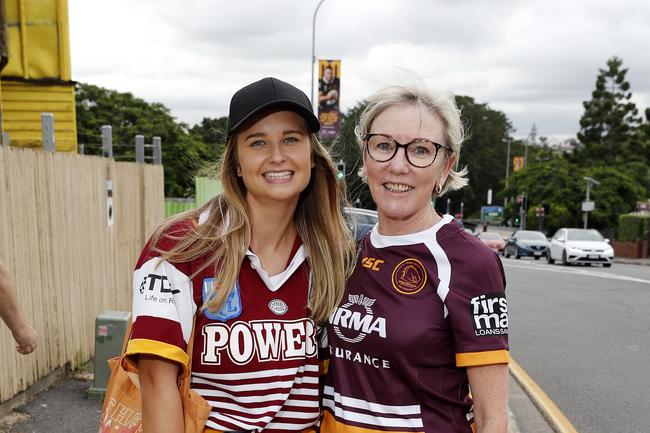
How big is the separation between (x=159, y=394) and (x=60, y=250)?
4226 mm

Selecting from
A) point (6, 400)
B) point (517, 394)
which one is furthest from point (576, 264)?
point (6, 400)

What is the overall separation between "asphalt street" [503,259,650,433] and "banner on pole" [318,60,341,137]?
1020 centimetres

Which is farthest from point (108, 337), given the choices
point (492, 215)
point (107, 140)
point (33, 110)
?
point (492, 215)

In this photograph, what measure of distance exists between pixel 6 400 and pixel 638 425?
198 inches

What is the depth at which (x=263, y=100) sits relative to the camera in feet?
6.82

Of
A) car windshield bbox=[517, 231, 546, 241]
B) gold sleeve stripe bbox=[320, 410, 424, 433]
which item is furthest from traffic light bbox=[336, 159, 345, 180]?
car windshield bbox=[517, 231, 546, 241]

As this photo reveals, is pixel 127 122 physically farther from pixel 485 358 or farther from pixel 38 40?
pixel 485 358

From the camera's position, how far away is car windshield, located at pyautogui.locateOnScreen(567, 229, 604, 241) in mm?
21953

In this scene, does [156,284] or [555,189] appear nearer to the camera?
[156,284]

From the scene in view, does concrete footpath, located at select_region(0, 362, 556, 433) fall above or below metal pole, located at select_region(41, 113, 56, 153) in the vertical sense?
below

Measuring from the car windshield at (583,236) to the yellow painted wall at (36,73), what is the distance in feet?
59.1

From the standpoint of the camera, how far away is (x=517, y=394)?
18.7 feet

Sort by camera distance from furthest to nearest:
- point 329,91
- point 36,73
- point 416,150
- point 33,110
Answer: point 329,91 → point 33,110 → point 36,73 → point 416,150

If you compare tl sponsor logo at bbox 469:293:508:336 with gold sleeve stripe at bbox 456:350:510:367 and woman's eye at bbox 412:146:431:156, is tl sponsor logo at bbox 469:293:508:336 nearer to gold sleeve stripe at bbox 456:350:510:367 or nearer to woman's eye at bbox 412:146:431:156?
gold sleeve stripe at bbox 456:350:510:367
